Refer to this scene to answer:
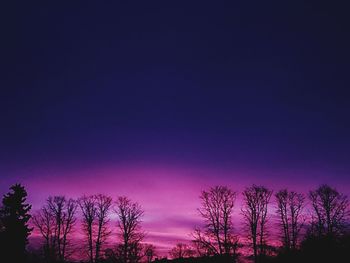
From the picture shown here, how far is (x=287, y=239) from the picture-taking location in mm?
53250

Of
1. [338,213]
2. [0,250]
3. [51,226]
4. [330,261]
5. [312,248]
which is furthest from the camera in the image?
[51,226]

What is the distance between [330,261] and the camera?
20.2 meters

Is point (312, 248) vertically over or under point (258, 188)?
under

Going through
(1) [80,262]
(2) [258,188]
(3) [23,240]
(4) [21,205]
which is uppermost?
(2) [258,188]

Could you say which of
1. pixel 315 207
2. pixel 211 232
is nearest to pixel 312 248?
pixel 211 232

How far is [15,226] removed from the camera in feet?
108

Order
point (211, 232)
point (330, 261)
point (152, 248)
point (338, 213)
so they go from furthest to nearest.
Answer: point (152, 248), point (338, 213), point (211, 232), point (330, 261)

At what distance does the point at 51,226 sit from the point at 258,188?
117 feet

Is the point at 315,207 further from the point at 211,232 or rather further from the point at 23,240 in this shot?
the point at 23,240

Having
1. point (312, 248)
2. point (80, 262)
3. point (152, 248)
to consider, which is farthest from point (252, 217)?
point (152, 248)

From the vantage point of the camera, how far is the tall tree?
105 ft

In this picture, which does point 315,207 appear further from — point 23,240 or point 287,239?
point 23,240

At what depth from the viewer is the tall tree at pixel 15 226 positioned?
32125 millimetres

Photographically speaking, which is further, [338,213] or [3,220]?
[338,213]
